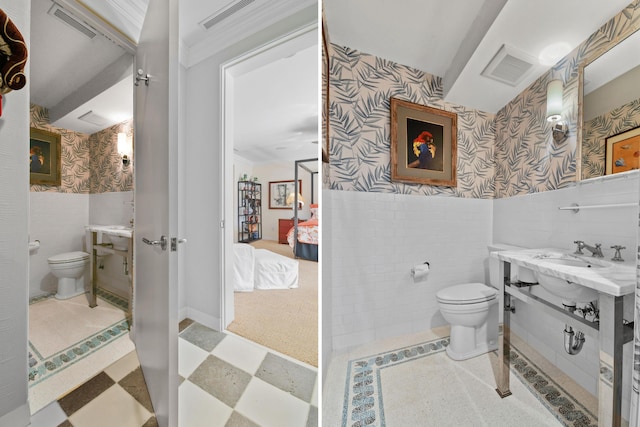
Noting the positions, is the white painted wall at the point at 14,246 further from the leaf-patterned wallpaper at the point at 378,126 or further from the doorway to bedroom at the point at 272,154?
the leaf-patterned wallpaper at the point at 378,126

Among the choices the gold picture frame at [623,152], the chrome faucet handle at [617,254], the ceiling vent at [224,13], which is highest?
the ceiling vent at [224,13]

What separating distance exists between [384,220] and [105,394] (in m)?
1.71

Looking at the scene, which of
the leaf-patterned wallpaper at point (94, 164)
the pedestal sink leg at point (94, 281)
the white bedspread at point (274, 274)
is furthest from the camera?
the white bedspread at point (274, 274)

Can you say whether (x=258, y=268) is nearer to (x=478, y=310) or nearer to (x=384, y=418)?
(x=384, y=418)

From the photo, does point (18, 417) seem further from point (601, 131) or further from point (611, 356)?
point (601, 131)

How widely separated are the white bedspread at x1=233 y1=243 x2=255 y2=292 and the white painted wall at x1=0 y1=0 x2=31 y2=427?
1.51m

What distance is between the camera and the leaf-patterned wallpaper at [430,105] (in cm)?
139

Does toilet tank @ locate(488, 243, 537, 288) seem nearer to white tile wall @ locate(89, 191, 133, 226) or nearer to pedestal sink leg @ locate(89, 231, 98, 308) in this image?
white tile wall @ locate(89, 191, 133, 226)

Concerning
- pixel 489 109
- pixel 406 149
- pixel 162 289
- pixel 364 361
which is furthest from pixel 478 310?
pixel 162 289

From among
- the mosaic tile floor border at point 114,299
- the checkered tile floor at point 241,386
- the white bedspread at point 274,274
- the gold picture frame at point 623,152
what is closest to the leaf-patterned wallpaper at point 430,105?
the gold picture frame at point 623,152

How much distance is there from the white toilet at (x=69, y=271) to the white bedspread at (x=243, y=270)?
1129mm

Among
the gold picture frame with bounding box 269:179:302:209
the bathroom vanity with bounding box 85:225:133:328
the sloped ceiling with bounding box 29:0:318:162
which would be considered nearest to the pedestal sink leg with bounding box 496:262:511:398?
the sloped ceiling with bounding box 29:0:318:162

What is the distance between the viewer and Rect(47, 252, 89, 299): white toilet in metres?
1.47

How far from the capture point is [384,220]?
5.01 ft
